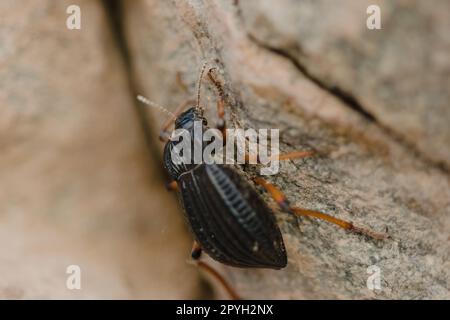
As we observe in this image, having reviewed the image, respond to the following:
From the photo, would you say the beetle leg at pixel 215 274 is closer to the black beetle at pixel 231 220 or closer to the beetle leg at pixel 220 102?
the black beetle at pixel 231 220

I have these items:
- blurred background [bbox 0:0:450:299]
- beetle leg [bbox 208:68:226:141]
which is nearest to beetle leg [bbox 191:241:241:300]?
blurred background [bbox 0:0:450:299]

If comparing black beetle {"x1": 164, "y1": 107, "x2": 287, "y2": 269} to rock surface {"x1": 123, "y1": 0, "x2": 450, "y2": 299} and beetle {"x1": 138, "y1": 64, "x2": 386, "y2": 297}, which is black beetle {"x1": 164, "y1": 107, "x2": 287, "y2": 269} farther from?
rock surface {"x1": 123, "y1": 0, "x2": 450, "y2": 299}

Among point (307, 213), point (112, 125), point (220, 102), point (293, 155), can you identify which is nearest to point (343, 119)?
point (293, 155)

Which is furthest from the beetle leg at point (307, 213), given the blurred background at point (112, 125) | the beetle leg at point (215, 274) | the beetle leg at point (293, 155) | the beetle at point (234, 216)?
the beetle leg at point (215, 274)

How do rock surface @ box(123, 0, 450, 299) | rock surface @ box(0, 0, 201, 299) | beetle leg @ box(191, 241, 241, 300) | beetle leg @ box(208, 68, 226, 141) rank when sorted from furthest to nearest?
beetle leg @ box(191, 241, 241, 300)
rock surface @ box(0, 0, 201, 299)
beetle leg @ box(208, 68, 226, 141)
rock surface @ box(123, 0, 450, 299)

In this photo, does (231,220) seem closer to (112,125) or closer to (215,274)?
(215,274)
